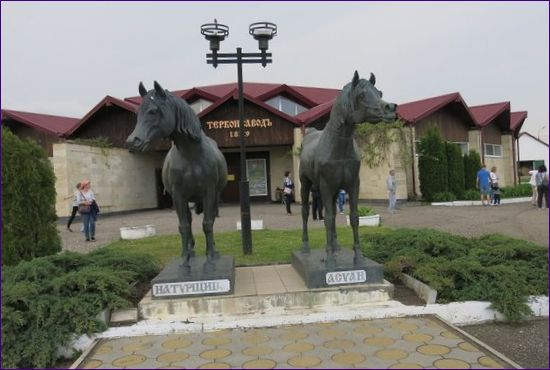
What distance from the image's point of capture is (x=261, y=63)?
8.84m

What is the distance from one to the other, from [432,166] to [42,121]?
2089 centimetres

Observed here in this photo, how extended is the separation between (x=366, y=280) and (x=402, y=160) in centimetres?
1717

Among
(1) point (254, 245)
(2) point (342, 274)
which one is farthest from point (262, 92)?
(2) point (342, 274)

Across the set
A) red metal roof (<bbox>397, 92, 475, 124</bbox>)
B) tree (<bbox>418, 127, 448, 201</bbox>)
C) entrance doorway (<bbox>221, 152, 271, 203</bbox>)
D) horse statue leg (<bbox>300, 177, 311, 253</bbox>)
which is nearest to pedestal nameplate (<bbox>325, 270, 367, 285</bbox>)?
horse statue leg (<bbox>300, 177, 311, 253</bbox>)

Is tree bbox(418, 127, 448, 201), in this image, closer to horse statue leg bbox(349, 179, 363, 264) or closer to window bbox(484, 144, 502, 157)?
window bbox(484, 144, 502, 157)

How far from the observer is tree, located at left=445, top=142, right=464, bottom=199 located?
21594 millimetres

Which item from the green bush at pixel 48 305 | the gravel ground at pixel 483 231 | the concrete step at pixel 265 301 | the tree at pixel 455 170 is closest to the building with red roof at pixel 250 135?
the tree at pixel 455 170

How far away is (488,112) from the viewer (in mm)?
28594

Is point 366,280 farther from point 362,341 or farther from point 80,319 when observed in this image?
point 80,319

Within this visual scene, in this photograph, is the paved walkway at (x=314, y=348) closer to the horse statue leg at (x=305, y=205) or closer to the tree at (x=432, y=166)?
the horse statue leg at (x=305, y=205)

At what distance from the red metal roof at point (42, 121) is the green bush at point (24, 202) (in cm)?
1812

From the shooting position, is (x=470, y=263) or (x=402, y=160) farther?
(x=402, y=160)

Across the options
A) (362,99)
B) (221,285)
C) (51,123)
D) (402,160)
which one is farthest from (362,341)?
(51,123)

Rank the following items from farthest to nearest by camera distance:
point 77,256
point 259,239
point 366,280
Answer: point 259,239 → point 77,256 → point 366,280
